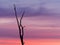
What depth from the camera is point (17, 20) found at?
17575 cm

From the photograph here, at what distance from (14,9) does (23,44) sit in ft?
17.6

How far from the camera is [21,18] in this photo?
17675 centimetres

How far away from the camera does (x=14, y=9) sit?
176 m

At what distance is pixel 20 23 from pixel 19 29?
1028 millimetres

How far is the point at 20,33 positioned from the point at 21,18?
98.2 inches

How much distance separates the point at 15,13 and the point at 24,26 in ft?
7.73

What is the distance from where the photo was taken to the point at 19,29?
17562 cm

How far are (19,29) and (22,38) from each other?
1.42 metres

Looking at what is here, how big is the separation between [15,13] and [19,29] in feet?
8.11

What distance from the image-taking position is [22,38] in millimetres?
175375

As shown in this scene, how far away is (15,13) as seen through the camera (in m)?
176

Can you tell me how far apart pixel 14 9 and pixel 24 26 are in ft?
9.62

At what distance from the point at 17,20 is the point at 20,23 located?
2.39 ft

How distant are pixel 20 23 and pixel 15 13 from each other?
1.66 m
